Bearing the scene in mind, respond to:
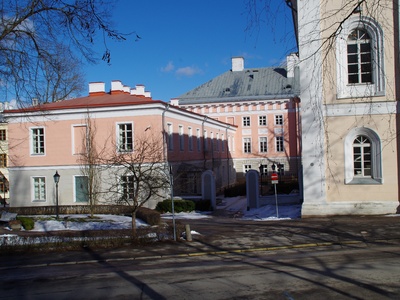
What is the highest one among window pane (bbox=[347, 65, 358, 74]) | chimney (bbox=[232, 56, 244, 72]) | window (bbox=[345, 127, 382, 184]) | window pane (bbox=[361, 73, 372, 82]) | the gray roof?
chimney (bbox=[232, 56, 244, 72])

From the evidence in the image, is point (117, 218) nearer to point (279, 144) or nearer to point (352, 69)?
point (352, 69)

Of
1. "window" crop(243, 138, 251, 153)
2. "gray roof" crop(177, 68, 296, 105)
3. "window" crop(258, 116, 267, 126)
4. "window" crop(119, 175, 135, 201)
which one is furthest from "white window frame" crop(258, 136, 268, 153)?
"window" crop(119, 175, 135, 201)

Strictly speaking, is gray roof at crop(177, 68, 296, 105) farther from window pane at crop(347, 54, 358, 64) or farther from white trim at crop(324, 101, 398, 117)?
white trim at crop(324, 101, 398, 117)

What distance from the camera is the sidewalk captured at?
12.5 metres

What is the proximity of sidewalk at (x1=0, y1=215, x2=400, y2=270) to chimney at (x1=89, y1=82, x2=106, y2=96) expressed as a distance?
70.5 feet

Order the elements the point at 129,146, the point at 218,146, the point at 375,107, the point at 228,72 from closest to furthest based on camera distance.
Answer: the point at 375,107
the point at 129,146
the point at 218,146
the point at 228,72

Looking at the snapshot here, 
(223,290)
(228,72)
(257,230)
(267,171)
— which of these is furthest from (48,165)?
(228,72)

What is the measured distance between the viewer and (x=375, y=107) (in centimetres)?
1789

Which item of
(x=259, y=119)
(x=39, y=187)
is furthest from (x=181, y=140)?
(x=259, y=119)

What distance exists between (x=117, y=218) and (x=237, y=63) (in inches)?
1624

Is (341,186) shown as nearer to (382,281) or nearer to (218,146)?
(382,281)

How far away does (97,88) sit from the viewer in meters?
35.0

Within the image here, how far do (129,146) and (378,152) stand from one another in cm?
1630

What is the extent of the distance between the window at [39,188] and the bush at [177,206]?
8.46m
